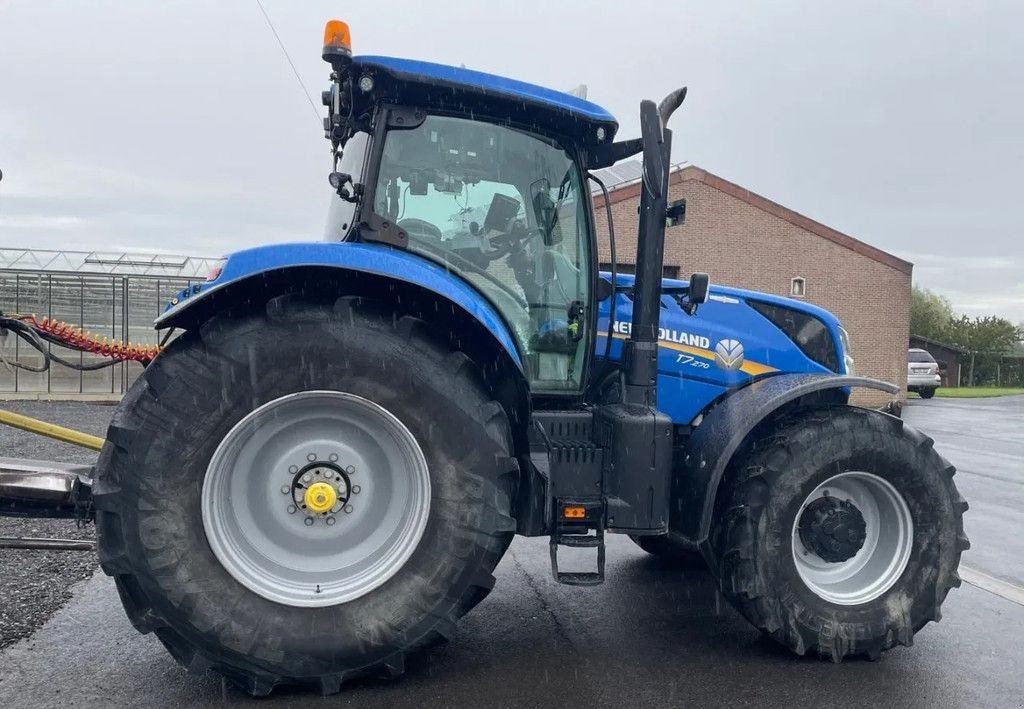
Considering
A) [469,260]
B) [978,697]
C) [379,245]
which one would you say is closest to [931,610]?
[978,697]

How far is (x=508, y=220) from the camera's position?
11.9 ft

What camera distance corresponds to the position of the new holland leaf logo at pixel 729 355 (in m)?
4.03

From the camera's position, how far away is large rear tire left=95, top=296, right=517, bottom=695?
2857 mm

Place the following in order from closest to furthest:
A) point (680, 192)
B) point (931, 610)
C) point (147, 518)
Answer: point (147, 518)
point (931, 610)
point (680, 192)

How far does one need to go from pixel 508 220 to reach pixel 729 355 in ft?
4.39

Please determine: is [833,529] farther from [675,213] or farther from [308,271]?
[308,271]

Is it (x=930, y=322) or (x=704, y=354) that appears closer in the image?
(x=704, y=354)

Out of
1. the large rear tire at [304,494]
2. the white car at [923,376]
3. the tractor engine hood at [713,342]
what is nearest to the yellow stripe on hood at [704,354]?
the tractor engine hood at [713,342]

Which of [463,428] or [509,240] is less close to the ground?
[509,240]

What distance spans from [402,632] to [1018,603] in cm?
363

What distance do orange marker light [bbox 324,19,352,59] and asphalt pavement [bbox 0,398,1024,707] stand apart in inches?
98.0

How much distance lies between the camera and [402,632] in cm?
301

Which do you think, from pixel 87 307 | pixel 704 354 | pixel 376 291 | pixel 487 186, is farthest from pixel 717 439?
pixel 87 307

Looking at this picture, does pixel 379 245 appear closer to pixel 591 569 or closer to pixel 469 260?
pixel 469 260
